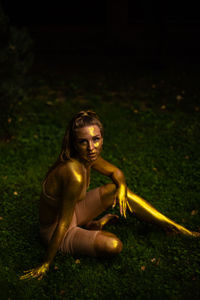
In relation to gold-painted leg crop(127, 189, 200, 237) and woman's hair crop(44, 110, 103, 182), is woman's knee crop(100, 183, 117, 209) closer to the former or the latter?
gold-painted leg crop(127, 189, 200, 237)

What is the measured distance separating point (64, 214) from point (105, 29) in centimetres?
914

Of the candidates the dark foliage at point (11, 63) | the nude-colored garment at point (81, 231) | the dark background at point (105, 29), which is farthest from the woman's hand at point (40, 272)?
the dark background at point (105, 29)

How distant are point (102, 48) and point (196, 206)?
7815mm

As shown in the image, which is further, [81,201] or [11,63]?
[11,63]

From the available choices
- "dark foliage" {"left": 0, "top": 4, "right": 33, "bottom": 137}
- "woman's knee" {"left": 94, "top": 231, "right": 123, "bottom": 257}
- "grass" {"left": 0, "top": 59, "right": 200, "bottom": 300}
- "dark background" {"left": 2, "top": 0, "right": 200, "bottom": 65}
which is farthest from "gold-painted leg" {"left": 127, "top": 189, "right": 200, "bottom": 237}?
"dark background" {"left": 2, "top": 0, "right": 200, "bottom": 65}

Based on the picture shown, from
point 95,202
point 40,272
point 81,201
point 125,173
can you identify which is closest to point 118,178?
point 95,202

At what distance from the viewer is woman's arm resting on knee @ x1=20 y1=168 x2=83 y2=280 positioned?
12.3 feet

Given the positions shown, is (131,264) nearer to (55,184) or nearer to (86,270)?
(86,270)

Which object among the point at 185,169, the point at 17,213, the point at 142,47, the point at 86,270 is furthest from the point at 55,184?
the point at 142,47

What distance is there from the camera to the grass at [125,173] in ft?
13.3

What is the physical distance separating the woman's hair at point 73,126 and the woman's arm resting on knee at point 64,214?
9.5 inches

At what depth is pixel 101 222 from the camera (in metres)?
4.71

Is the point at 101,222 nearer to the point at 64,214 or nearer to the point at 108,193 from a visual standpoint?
the point at 108,193

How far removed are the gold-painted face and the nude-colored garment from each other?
2.54 feet
